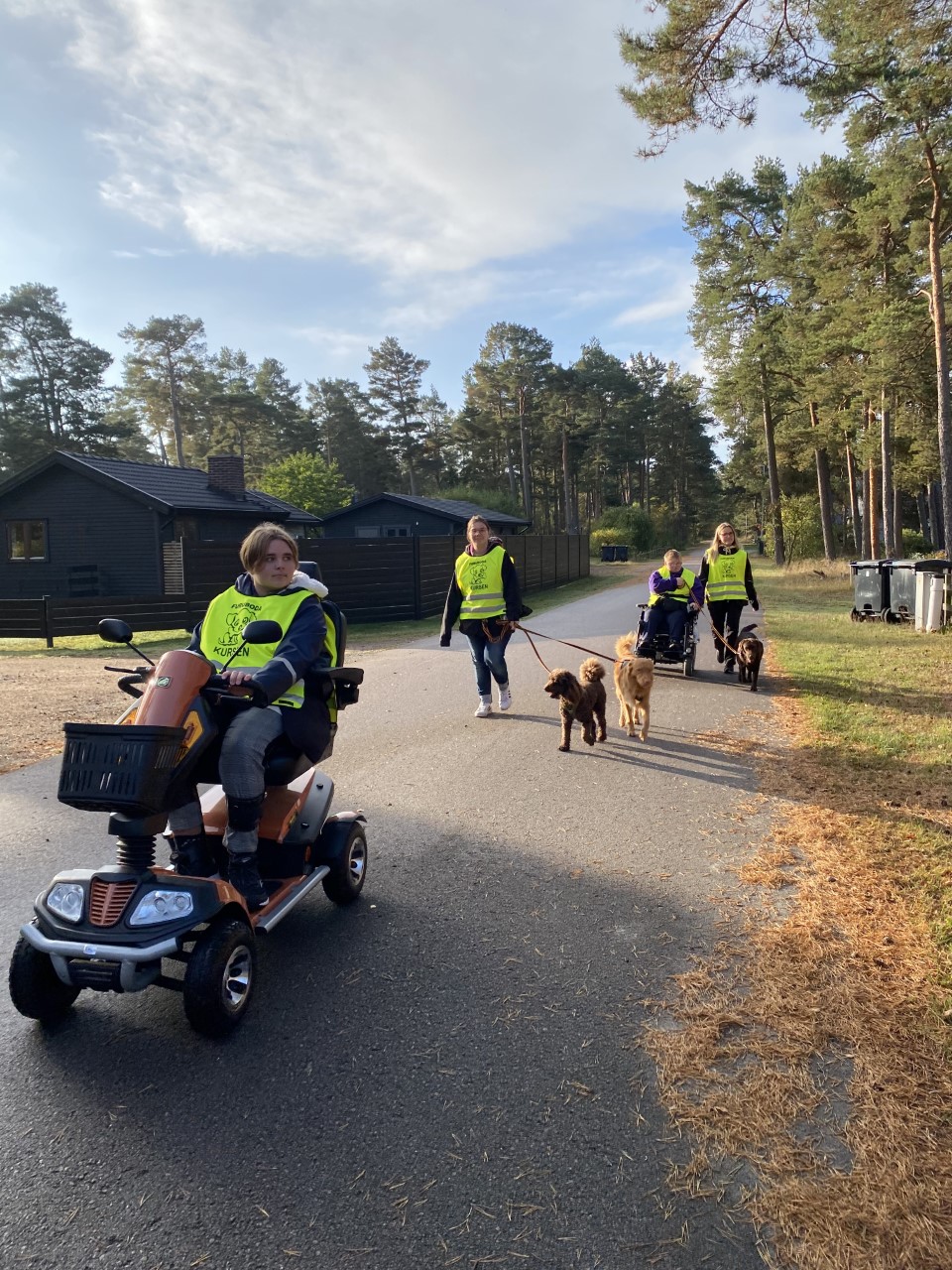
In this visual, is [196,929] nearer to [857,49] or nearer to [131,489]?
[857,49]

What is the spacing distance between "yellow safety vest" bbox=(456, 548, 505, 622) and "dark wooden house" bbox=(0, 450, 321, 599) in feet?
59.9

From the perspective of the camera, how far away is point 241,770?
3029 millimetres

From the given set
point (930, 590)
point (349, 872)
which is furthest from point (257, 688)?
point (930, 590)

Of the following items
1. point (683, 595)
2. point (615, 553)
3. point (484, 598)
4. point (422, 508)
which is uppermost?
point (422, 508)

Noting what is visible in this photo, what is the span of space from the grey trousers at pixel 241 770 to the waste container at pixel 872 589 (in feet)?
46.7

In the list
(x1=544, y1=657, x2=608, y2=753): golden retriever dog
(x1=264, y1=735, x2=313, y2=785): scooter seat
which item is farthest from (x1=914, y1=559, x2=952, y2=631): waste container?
(x1=264, y1=735, x2=313, y2=785): scooter seat

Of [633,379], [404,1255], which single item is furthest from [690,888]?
[633,379]

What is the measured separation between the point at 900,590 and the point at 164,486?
21.7 m

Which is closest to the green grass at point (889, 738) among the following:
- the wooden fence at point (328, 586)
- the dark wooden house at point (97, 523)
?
the wooden fence at point (328, 586)

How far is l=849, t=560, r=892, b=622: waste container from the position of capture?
14.6 metres

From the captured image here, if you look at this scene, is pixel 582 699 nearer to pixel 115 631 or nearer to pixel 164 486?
pixel 115 631

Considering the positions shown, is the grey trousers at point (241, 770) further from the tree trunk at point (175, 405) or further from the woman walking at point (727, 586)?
the tree trunk at point (175, 405)

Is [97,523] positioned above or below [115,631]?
above

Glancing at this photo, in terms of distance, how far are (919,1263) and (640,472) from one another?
74568 mm
